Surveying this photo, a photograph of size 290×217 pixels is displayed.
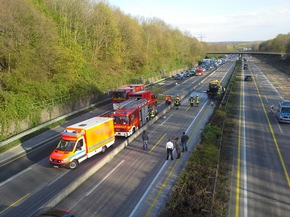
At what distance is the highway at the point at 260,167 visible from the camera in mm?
13766

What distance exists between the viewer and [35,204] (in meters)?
14.8

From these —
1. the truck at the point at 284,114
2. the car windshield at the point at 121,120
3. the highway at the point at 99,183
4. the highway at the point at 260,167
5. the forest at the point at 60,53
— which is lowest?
the highway at the point at 260,167

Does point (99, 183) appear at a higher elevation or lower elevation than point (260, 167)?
higher

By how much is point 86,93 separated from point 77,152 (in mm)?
21342

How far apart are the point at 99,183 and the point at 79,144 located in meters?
3.51

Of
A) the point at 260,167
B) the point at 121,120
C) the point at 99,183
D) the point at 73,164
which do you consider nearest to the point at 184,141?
the point at 260,167

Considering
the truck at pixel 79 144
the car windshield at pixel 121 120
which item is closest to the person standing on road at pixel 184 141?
the car windshield at pixel 121 120

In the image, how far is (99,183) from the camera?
16609 mm

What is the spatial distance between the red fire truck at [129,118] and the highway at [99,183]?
0.85 metres

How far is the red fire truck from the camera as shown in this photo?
954 inches

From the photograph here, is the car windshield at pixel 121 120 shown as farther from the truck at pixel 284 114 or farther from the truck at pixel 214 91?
the truck at pixel 214 91

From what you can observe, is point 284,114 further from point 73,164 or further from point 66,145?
point 66,145

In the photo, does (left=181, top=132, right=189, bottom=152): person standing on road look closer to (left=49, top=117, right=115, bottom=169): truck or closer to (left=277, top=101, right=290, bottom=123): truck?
(left=49, top=117, right=115, bottom=169): truck

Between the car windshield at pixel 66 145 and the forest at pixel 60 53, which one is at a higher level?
the forest at pixel 60 53
